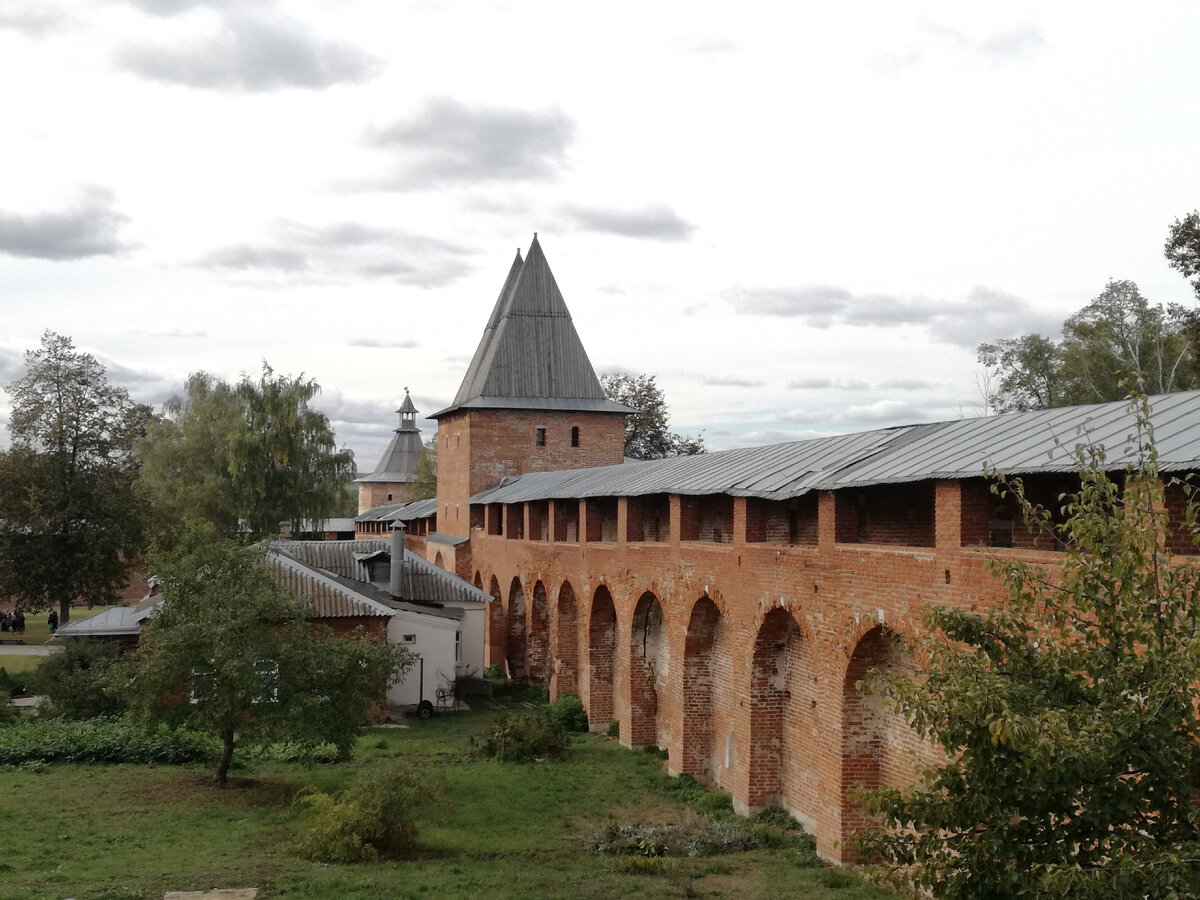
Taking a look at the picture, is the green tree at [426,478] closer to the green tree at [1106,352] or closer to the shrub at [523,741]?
the green tree at [1106,352]

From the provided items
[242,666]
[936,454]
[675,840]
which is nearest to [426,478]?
[242,666]

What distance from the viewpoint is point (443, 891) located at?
441 inches

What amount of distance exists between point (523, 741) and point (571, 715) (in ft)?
12.3

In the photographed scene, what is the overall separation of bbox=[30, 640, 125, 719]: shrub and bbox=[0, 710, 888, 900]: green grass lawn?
12.2ft

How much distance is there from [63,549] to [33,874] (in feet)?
69.9

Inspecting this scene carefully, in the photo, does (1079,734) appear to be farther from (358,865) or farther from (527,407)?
(527,407)

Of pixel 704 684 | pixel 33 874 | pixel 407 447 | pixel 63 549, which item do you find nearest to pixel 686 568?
pixel 704 684

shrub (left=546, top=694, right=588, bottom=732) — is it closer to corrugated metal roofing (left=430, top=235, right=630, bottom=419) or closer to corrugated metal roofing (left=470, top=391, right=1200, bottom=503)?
corrugated metal roofing (left=470, top=391, right=1200, bottom=503)

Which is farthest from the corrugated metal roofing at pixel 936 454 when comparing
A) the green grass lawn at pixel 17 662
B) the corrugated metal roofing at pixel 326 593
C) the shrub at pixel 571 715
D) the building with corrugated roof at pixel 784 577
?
the green grass lawn at pixel 17 662

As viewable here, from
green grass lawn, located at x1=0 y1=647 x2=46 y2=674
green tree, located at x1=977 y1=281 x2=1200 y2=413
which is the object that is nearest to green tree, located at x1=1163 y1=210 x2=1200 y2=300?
green tree, located at x1=977 y1=281 x2=1200 y2=413

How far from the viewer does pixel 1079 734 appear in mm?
4730

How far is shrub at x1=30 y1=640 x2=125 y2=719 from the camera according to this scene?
67.2ft

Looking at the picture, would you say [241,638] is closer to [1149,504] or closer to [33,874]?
[33,874]

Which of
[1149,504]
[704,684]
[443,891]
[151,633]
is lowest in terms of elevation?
[443,891]
